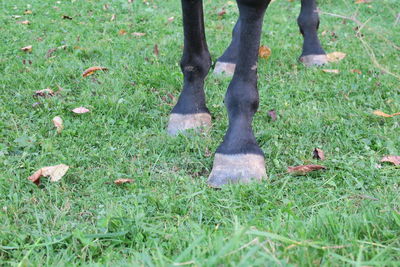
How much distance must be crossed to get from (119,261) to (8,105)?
1.79m

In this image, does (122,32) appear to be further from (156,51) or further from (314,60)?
(314,60)

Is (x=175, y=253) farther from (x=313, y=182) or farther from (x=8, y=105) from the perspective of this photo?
(x=8, y=105)

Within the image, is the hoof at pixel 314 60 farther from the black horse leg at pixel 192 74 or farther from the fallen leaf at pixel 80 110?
the fallen leaf at pixel 80 110

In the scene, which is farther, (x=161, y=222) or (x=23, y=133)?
(x=23, y=133)

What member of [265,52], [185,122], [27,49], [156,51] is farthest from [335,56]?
[27,49]

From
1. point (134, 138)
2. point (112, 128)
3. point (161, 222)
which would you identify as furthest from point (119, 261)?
point (112, 128)

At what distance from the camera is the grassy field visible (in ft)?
4.58

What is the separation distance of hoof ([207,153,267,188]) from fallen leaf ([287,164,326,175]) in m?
0.13

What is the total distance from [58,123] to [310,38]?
223 centimetres

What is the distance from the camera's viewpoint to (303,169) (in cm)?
212

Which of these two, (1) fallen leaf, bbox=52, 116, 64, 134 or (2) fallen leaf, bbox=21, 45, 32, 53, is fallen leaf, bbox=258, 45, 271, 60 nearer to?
(1) fallen leaf, bbox=52, 116, 64, 134

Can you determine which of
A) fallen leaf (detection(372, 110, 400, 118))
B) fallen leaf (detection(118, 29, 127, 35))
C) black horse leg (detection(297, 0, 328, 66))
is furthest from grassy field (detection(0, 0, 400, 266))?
fallen leaf (detection(118, 29, 127, 35))

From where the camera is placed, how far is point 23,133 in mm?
2502

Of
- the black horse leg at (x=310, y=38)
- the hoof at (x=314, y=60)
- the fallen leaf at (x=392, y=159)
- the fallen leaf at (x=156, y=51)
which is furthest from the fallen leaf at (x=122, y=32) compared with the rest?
the fallen leaf at (x=392, y=159)
